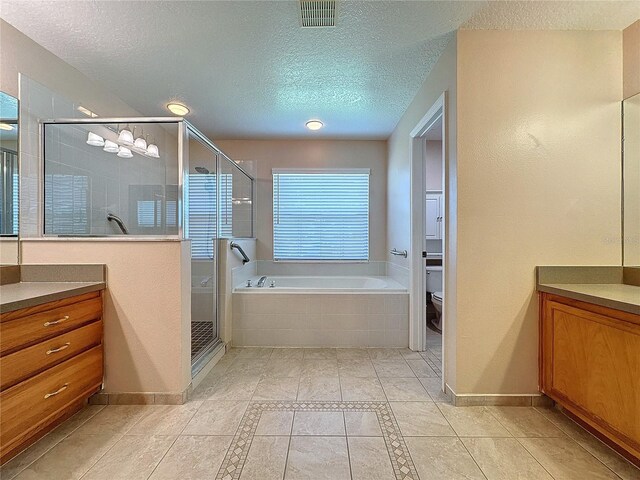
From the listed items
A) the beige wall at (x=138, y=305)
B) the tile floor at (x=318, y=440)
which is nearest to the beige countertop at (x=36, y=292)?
the beige wall at (x=138, y=305)

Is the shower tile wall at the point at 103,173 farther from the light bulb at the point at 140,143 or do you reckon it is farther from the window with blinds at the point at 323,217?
the window with blinds at the point at 323,217

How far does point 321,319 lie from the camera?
305 cm

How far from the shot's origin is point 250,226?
404 cm

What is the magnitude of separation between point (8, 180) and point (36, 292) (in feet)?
2.56

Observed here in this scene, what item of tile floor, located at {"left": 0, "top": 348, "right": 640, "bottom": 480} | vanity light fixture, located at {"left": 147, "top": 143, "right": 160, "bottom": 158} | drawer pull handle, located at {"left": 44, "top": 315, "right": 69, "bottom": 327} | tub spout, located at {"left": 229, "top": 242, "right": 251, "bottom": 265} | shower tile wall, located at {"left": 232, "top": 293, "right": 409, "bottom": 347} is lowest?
tile floor, located at {"left": 0, "top": 348, "right": 640, "bottom": 480}

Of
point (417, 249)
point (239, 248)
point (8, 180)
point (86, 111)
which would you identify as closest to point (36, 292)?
point (8, 180)

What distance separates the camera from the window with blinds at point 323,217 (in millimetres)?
4145

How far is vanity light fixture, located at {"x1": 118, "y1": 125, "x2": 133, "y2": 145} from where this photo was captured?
2611 mm

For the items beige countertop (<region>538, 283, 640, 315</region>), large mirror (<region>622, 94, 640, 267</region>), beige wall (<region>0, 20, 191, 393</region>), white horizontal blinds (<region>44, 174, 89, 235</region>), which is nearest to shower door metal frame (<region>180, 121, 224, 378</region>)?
beige wall (<region>0, 20, 191, 393</region>)

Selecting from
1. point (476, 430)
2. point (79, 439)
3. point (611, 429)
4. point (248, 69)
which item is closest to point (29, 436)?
point (79, 439)

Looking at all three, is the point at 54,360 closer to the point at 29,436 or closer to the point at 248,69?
the point at 29,436

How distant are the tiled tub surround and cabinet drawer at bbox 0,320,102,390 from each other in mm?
1320

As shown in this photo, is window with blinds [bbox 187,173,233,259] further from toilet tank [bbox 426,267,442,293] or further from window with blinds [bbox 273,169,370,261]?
toilet tank [bbox 426,267,442,293]

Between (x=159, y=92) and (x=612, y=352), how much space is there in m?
3.63
